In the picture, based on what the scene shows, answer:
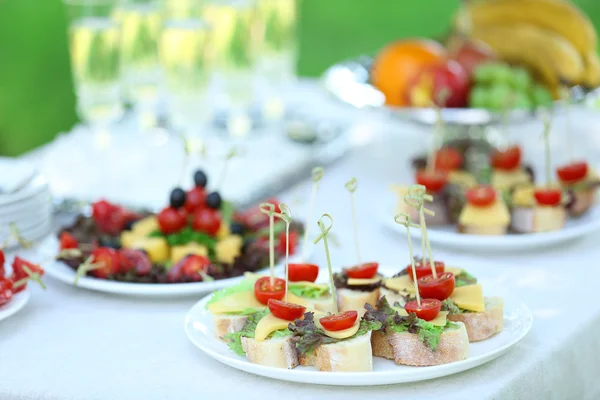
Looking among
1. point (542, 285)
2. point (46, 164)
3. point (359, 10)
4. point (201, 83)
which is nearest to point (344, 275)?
point (542, 285)

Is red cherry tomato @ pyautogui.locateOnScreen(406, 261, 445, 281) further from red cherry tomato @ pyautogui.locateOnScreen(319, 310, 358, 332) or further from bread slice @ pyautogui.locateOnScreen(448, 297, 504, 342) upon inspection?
red cherry tomato @ pyautogui.locateOnScreen(319, 310, 358, 332)

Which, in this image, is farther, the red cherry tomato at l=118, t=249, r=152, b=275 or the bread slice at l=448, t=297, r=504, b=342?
the red cherry tomato at l=118, t=249, r=152, b=275

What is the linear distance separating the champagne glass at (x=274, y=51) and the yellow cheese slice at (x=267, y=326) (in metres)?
1.46

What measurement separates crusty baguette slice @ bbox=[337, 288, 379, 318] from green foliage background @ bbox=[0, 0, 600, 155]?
367cm

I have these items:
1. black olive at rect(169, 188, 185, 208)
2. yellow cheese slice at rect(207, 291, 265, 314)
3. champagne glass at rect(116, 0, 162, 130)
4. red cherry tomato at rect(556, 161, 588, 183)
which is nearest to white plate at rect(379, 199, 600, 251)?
red cherry tomato at rect(556, 161, 588, 183)

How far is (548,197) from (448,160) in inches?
12.4

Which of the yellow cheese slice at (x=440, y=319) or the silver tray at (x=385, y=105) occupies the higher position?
the silver tray at (x=385, y=105)

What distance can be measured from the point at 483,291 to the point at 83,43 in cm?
123

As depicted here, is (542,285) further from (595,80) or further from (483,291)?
(595,80)

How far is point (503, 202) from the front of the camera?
185 cm

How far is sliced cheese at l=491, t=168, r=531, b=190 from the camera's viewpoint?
2.00 metres

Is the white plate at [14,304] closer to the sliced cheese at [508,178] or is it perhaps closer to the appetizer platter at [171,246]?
the appetizer platter at [171,246]

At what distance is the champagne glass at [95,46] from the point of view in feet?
7.32

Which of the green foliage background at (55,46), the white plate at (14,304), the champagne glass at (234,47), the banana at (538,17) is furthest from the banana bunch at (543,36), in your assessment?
the green foliage background at (55,46)
